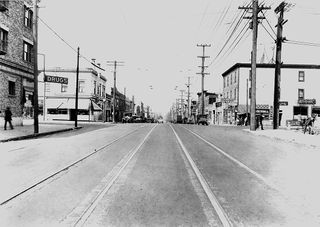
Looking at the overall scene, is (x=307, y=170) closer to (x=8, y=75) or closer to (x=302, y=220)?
(x=302, y=220)

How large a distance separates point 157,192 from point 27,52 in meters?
26.0

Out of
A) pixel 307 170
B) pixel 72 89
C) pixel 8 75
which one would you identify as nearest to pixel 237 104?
pixel 72 89

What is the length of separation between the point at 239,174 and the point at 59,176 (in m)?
4.36

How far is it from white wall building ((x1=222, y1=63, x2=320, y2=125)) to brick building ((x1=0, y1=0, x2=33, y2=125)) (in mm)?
37676

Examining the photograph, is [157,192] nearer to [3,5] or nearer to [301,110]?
[3,5]

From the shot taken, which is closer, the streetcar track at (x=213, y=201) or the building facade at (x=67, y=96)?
the streetcar track at (x=213, y=201)

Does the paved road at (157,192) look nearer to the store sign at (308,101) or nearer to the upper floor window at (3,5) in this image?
the upper floor window at (3,5)

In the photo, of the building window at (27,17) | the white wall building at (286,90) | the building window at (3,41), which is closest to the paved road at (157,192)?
the building window at (3,41)

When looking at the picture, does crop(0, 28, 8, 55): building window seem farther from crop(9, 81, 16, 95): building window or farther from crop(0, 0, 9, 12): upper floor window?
crop(9, 81, 16, 95): building window

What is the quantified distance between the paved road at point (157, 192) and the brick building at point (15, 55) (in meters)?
16.0

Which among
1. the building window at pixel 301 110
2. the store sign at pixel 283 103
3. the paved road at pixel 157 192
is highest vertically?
the store sign at pixel 283 103

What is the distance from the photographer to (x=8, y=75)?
25797mm

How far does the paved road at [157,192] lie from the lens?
4.96 metres

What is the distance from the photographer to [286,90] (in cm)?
5884
